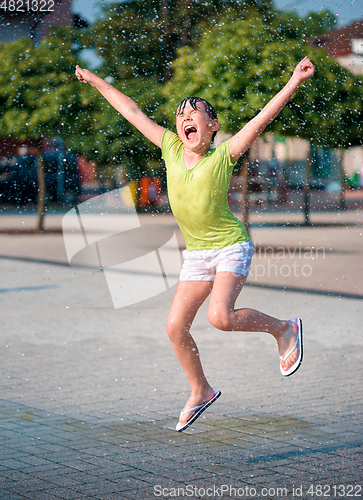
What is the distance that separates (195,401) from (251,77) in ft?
18.5

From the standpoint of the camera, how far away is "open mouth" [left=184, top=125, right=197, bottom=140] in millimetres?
3580

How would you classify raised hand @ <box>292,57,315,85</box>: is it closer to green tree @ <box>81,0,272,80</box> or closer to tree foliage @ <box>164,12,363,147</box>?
tree foliage @ <box>164,12,363,147</box>

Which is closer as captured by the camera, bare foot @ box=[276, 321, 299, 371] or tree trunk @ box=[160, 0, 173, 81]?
bare foot @ box=[276, 321, 299, 371]

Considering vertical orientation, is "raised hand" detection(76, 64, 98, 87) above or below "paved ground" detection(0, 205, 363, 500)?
above

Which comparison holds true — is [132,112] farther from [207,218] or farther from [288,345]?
[288,345]

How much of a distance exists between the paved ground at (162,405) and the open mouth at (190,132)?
5.47 feet

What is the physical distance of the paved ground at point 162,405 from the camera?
3.74 meters

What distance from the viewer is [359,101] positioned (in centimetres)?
1383

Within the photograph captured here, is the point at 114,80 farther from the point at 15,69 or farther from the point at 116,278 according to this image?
the point at 116,278

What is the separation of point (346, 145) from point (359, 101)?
111cm

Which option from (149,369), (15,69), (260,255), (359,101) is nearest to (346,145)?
(359,101)

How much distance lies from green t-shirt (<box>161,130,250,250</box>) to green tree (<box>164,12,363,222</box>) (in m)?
4.61

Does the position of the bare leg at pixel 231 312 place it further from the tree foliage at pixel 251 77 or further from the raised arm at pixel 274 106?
the tree foliage at pixel 251 77

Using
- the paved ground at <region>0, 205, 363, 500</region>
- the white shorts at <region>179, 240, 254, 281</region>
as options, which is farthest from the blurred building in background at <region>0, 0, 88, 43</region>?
the white shorts at <region>179, 240, 254, 281</region>
